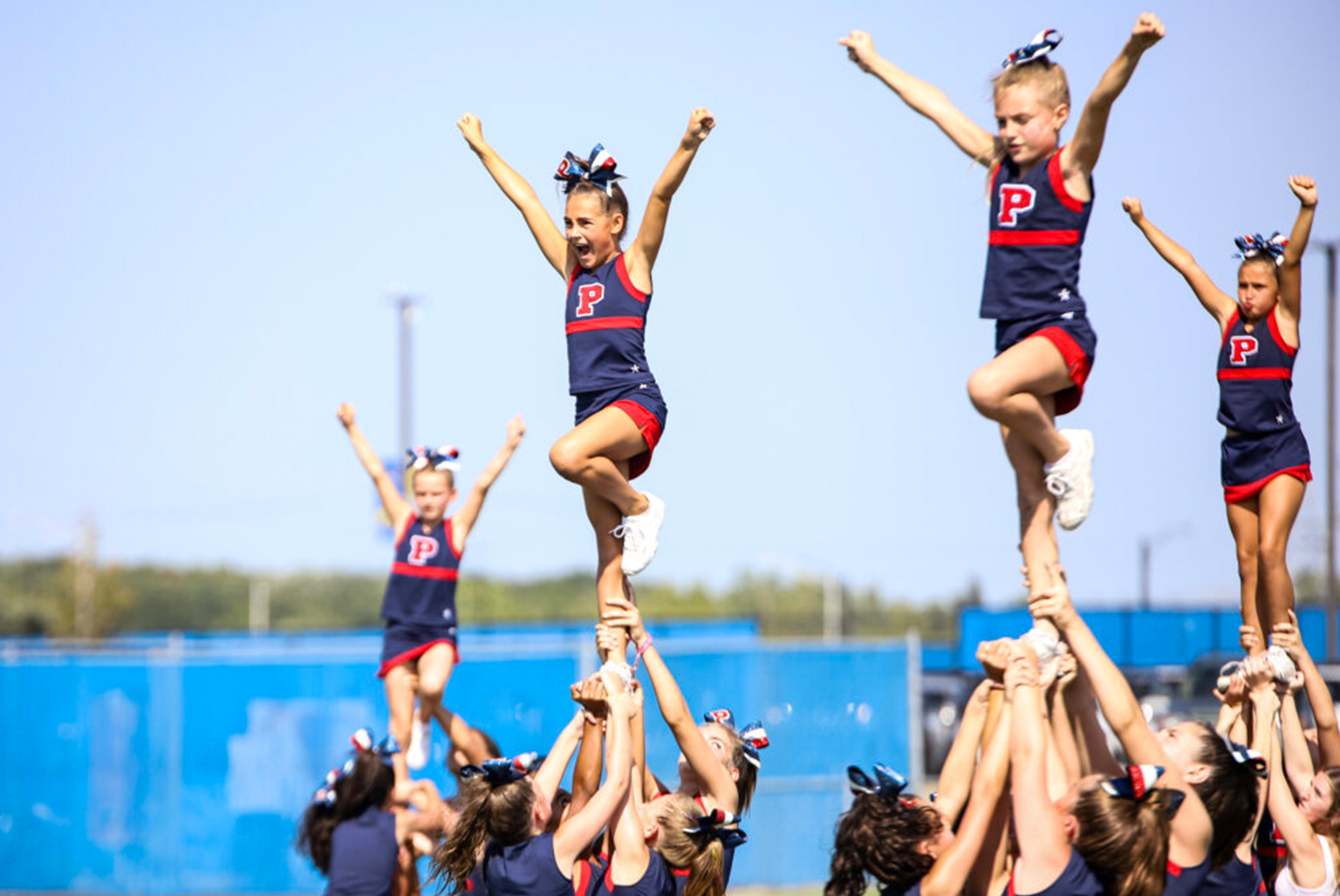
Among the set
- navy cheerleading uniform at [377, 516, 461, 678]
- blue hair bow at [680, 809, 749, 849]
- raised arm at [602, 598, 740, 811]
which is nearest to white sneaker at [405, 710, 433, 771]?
navy cheerleading uniform at [377, 516, 461, 678]

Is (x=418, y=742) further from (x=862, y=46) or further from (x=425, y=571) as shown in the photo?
(x=862, y=46)

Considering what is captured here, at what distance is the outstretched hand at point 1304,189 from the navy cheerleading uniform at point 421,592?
5.19 m

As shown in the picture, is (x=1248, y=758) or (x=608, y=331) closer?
(x=1248, y=758)

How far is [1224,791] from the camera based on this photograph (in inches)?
191

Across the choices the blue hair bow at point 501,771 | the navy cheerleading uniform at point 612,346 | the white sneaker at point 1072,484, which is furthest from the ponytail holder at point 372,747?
the white sneaker at point 1072,484

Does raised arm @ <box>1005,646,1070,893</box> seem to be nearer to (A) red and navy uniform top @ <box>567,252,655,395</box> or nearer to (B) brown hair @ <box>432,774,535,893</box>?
(B) brown hair @ <box>432,774,535,893</box>

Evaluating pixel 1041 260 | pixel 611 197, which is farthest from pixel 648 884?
pixel 611 197

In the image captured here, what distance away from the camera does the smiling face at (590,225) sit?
6.05 m

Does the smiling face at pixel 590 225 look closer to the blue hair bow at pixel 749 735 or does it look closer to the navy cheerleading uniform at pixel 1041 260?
the navy cheerleading uniform at pixel 1041 260

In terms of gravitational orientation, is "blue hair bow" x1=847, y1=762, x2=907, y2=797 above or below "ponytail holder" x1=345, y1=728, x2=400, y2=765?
above

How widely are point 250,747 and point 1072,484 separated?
34.0 feet

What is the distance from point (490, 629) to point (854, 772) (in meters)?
A: 21.8

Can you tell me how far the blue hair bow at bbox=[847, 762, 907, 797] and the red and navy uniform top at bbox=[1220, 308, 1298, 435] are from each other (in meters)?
2.73

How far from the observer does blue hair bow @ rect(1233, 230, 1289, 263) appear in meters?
6.56
